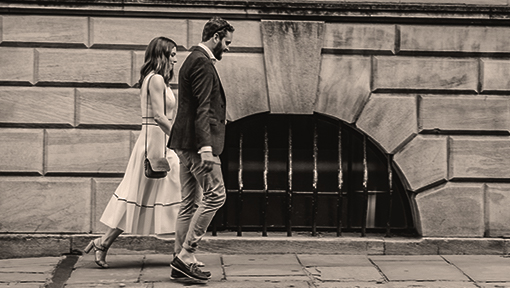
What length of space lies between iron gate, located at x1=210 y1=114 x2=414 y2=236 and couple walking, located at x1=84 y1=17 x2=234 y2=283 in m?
1.36

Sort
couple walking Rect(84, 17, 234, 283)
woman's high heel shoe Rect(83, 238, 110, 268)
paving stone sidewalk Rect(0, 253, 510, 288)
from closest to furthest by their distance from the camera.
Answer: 1. couple walking Rect(84, 17, 234, 283)
2. paving stone sidewalk Rect(0, 253, 510, 288)
3. woman's high heel shoe Rect(83, 238, 110, 268)

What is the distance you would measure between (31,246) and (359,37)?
385 centimetres

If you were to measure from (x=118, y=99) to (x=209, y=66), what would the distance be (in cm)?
191

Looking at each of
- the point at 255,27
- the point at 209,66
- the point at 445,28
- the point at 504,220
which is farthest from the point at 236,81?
the point at 504,220

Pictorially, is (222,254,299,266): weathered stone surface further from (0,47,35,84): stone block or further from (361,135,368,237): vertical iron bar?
(0,47,35,84): stone block

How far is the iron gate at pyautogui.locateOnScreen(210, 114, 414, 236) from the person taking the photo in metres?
8.11

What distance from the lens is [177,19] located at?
7750 millimetres

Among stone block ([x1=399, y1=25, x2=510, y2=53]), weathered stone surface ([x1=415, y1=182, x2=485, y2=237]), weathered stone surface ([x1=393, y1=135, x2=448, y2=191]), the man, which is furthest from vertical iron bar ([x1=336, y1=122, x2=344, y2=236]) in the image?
the man

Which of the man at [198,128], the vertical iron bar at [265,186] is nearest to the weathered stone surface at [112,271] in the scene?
the man at [198,128]

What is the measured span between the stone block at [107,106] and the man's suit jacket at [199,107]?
1.54m

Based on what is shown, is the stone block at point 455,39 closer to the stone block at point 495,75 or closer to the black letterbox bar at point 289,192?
the stone block at point 495,75

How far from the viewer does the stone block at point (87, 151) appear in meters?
7.67

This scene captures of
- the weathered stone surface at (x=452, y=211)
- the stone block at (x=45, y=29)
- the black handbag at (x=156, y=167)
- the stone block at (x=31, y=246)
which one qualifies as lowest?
the stone block at (x=31, y=246)

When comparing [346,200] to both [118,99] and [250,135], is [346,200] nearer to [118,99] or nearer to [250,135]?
[250,135]
